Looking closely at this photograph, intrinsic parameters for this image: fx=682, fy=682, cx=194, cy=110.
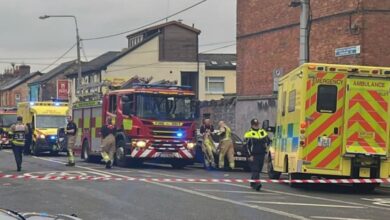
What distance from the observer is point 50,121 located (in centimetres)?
3344

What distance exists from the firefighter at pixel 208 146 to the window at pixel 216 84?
3515cm

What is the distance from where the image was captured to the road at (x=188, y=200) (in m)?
10.8

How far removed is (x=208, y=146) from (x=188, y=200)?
33.9 feet

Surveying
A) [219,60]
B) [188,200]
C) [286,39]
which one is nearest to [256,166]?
[188,200]

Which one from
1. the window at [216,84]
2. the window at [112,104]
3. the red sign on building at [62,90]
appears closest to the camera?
the window at [112,104]

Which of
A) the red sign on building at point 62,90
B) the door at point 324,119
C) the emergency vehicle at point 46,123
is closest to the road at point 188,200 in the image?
the door at point 324,119

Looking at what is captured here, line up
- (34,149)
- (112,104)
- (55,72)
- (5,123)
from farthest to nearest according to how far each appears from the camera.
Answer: (55,72) → (5,123) → (34,149) → (112,104)

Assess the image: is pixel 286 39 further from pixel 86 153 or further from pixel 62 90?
pixel 62 90

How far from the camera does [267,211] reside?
11.0 m

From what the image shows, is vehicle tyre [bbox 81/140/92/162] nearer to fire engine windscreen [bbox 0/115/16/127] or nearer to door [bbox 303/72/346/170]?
door [bbox 303/72/346/170]

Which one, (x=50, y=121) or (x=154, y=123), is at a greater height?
(x=154, y=123)

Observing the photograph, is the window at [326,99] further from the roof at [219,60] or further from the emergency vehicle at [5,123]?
the roof at [219,60]

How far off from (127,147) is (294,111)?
306 inches

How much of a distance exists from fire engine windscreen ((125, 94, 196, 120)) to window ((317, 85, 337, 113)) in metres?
7.93
